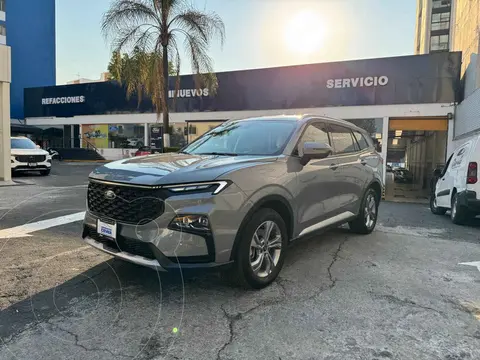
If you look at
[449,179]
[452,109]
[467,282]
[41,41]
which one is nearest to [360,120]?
[452,109]

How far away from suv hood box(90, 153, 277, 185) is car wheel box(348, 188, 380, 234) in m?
2.55

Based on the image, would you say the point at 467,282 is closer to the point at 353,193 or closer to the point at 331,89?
the point at 353,193

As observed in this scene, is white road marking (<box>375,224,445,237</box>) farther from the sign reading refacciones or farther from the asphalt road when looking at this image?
the sign reading refacciones

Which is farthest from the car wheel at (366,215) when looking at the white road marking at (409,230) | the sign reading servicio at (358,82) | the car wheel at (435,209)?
the sign reading servicio at (358,82)

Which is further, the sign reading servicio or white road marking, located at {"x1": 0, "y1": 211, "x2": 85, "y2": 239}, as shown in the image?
the sign reading servicio

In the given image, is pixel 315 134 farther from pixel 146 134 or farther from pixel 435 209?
pixel 146 134

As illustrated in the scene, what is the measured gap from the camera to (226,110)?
2334cm

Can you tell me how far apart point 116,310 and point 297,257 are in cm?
240

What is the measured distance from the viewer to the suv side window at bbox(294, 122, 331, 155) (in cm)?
451

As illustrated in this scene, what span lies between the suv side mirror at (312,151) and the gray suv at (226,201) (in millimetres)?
12

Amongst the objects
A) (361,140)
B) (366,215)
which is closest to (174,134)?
(361,140)

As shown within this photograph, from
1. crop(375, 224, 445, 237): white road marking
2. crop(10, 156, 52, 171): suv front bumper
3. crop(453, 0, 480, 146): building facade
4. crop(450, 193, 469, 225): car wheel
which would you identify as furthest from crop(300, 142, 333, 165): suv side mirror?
crop(10, 156, 52, 171): suv front bumper

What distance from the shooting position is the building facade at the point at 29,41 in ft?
140

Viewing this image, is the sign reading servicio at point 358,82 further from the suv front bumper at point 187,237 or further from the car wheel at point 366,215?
the suv front bumper at point 187,237
